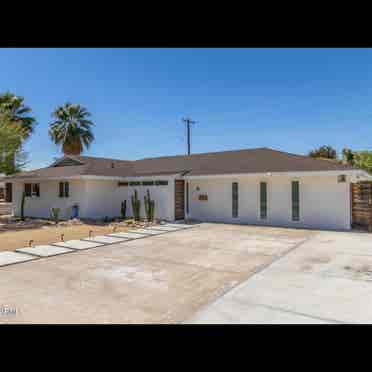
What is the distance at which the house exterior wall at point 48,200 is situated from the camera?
1617 cm

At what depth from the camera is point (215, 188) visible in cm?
1517

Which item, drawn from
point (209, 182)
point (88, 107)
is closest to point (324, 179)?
point (209, 182)

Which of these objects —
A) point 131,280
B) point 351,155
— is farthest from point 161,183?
point 351,155

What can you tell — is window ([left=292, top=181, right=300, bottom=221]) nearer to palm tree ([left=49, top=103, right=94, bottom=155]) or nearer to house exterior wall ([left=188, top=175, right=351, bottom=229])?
house exterior wall ([left=188, top=175, right=351, bottom=229])

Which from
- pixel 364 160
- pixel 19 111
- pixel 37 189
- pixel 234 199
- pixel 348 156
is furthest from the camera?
pixel 348 156

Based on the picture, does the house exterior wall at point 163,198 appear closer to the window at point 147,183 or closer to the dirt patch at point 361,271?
the window at point 147,183

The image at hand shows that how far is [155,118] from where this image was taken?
19359 mm

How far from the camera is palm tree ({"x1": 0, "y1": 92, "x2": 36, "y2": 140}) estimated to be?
21.7 metres

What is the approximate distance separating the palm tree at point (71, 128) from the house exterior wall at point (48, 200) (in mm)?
9221

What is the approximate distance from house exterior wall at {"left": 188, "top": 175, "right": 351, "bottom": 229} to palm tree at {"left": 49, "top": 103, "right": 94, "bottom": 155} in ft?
52.4

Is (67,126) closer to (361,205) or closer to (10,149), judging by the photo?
(10,149)

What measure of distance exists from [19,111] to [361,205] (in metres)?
25.1

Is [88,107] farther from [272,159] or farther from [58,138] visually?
[272,159]

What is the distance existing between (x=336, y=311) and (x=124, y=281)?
358cm
